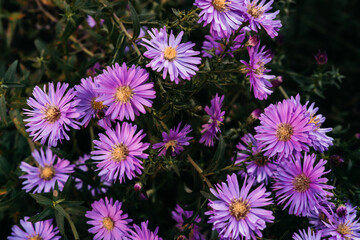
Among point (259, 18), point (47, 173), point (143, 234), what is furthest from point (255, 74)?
point (47, 173)

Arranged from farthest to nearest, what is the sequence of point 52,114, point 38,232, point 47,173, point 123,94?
1. point 47,173
2. point 38,232
3. point 52,114
4. point 123,94

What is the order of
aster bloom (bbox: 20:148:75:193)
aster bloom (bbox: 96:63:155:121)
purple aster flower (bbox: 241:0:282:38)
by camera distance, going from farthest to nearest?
aster bloom (bbox: 20:148:75:193) → purple aster flower (bbox: 241:0:282:38) → aster bloom (bbox: 96:63:155:121)

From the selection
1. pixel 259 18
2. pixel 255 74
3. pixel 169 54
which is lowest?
pixel 169 54

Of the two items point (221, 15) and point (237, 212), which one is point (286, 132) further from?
point (221, 15)

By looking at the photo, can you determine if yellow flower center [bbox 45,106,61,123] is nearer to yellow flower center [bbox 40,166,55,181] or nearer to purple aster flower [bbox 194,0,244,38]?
yellow flower center [bbox 40,166,55,181]

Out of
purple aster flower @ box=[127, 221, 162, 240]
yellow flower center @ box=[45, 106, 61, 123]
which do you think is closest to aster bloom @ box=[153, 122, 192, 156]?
purple aster flower @ box=[127, 221, 162, 240]

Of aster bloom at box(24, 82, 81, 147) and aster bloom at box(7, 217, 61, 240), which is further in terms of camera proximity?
aster bloom at box(7, 217, 61, 240)
